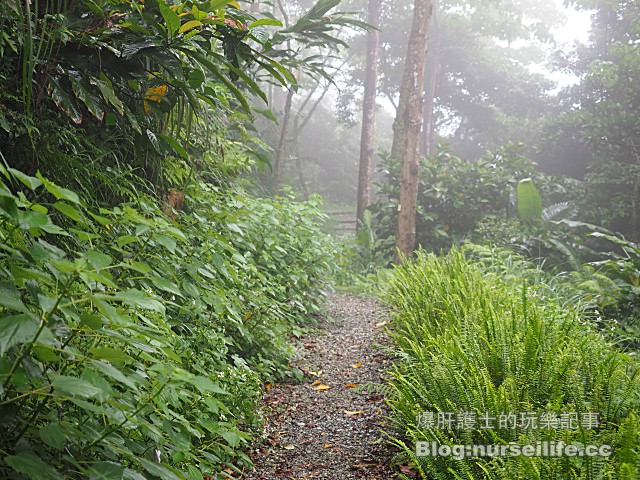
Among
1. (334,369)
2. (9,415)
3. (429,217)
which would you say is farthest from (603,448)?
(429,217)

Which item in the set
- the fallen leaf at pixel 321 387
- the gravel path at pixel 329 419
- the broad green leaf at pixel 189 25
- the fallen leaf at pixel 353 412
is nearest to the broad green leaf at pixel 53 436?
the gravel path at pixel 329 419

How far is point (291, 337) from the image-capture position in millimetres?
4391

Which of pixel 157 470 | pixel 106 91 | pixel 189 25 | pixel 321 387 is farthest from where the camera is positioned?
pixel 321 387

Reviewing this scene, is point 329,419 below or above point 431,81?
below

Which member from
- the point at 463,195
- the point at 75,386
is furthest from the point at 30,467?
the point at 463,195

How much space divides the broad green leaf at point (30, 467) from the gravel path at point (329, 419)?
1.42 m

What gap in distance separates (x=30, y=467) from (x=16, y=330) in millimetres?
302

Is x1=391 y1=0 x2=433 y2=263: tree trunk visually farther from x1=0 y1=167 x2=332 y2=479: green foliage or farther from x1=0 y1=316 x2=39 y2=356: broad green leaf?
x1=0 y1=316 x2=39 y2=356: broad green leaf

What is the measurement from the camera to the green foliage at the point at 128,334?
1106 mm

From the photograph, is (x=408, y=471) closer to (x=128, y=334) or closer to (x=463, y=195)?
(x=128, y=334)

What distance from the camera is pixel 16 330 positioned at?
985 millimetres

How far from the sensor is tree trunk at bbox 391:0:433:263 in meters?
8.70

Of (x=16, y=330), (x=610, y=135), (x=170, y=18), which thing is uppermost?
(x=610, y=135)

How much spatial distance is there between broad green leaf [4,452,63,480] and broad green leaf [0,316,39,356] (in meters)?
0.25
